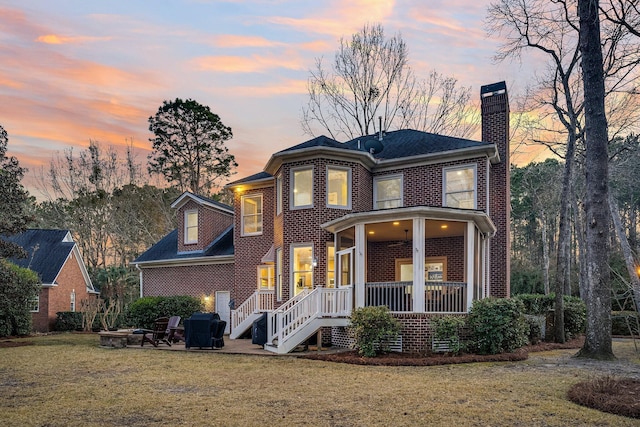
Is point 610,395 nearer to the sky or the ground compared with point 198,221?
nearer to the ground

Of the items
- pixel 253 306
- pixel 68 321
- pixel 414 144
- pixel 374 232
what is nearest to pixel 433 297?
pixel 374 232

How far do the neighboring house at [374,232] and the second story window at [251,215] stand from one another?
0.04 meters

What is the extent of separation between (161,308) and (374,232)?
10.0 meters

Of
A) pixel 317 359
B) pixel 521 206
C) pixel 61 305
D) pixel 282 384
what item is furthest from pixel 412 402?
pixel 521 206

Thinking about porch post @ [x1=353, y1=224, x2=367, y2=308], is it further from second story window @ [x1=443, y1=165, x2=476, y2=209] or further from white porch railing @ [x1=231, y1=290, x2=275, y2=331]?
white porch railing @ [x1=231, y1=290, x2=275, y2=331]

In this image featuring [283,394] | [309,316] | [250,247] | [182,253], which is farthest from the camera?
[182,253]

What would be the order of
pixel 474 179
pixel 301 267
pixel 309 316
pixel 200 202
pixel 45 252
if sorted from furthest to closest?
1. pixel 45 252
2. pixel 200 202
3. pixel 301 267
4. pixel 474 179
5. pixel 309 316

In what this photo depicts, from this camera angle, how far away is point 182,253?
22.7 metres

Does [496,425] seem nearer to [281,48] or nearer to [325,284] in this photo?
[325,284]

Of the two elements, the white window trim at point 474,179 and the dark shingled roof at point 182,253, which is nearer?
the white window trim at point 474,179

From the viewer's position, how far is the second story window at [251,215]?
20078mm

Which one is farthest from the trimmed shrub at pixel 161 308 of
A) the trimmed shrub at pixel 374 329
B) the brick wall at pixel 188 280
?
the trimmed shrub at pixel 374 329

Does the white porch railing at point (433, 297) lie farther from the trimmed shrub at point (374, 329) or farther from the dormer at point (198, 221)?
the dormer at point (198, 221)

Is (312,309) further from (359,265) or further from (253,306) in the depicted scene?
(253,306)
